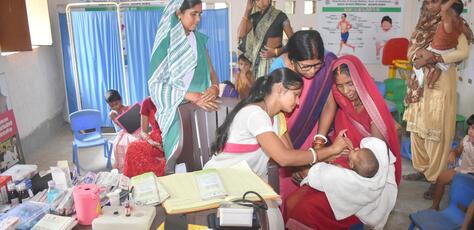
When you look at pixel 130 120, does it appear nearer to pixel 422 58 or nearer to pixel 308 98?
pixel 308 98

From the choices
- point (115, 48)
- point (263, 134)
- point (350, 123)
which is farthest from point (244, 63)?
point (115, 48)

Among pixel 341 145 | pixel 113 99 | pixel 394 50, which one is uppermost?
pixel 394 50

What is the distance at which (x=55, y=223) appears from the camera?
4.62ft

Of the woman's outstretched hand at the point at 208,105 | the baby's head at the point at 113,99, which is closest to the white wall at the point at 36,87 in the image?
the baby's head at the point at 113,99

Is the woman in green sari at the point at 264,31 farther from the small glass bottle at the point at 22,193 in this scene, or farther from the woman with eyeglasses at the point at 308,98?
the small glass bottle at the point at 22,193

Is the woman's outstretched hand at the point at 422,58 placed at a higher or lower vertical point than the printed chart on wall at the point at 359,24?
lower

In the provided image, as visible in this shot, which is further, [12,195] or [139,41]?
[139,41]

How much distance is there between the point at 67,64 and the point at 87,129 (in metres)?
1.51

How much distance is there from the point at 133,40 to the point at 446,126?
340 cm

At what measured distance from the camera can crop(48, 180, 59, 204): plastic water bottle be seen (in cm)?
157

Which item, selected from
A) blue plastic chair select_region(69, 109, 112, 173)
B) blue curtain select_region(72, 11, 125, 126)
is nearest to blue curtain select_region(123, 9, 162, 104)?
blue curtain select_region(72, 11, 125, 126)

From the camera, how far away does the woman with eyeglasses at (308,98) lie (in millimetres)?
2285

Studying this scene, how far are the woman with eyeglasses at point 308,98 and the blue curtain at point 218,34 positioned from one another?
7.87ft

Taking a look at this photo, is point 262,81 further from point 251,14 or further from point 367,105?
point 251,14
